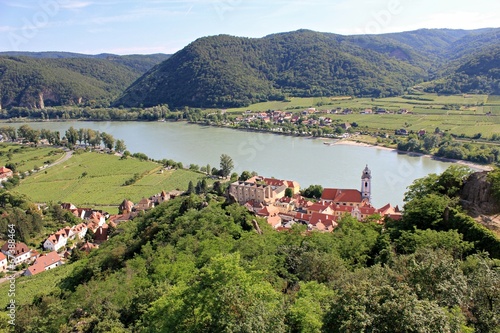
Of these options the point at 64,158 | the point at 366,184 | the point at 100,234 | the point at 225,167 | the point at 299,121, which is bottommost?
the point at 100,234

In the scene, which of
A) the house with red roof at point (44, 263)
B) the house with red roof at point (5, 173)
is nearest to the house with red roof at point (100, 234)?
the house with red roof at point (44, 263)

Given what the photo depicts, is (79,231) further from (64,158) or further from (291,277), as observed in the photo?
(64,158)

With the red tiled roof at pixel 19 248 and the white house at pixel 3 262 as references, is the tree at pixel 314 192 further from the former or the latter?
the white house at pixel 3 262

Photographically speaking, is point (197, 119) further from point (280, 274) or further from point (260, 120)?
point (280, 274)

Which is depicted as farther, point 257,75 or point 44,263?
point 257,75

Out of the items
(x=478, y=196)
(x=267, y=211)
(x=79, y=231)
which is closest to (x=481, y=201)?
(x=478, y=196)

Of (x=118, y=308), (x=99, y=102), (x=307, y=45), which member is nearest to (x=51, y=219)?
(x=118, y=308)
